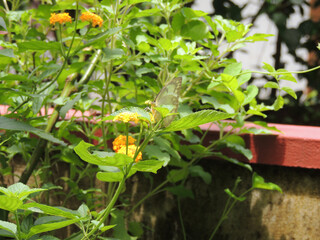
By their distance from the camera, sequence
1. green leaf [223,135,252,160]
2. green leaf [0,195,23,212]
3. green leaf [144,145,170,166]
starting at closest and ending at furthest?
green leaf [0,195,23,212], green leaf [144,145,170,166], green leaf [223,135,252,160]

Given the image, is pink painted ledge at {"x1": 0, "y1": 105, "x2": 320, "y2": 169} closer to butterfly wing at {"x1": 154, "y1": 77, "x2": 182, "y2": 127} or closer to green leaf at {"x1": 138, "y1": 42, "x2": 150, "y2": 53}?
green leaf at {"x1": 138, "y1": 42, "x2": 150, "y2": 53}

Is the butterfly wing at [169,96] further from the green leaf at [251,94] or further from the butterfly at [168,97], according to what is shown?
the green leaf at [251,94]

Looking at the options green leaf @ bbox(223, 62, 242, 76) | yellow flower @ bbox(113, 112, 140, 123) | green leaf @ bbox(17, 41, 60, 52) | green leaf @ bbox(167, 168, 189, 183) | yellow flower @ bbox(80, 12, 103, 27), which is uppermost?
yellow flower @ bbox(80, 12, 103, 27)

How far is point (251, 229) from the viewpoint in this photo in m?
1.68

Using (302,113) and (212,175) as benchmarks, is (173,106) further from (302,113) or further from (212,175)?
(302,113)

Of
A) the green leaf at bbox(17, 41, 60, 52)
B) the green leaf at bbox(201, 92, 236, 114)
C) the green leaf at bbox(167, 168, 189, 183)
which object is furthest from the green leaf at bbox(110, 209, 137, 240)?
the green leaf at bbox(17, 41, 60, 52)

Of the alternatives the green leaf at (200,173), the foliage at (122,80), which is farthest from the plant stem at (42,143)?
the green leaf at (200,173)

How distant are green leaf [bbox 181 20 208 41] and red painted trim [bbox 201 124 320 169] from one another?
1.40 feet

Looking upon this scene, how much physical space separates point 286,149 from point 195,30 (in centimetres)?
54

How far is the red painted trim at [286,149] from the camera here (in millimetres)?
1568

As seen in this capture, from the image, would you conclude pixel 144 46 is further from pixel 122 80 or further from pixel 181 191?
pixel 181 191

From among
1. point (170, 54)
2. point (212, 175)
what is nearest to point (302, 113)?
point (212, 175)

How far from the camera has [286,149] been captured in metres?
1.61

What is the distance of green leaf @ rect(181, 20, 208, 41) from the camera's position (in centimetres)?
149
